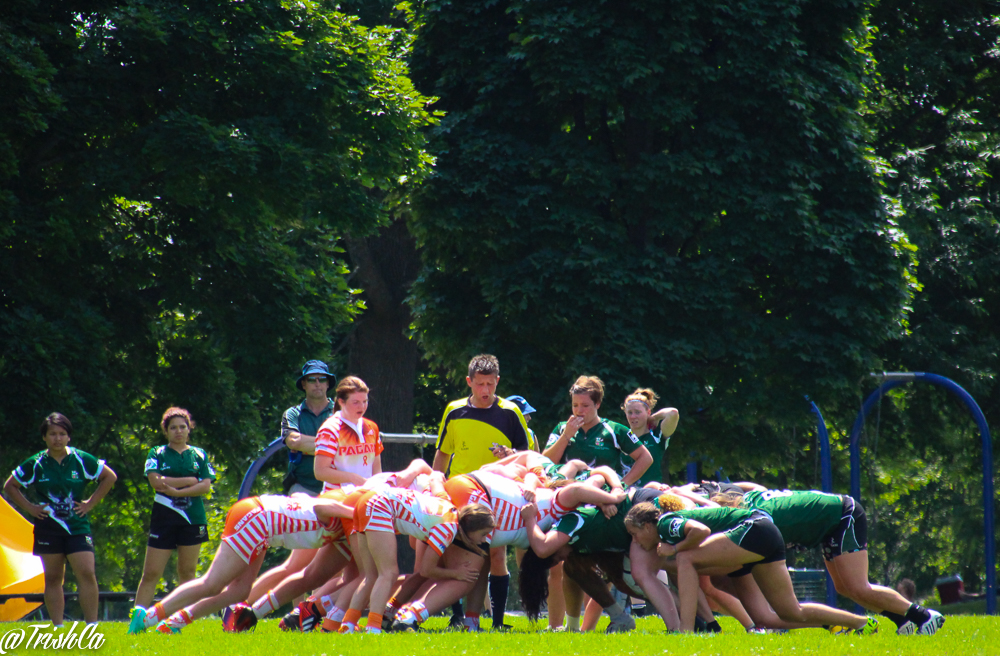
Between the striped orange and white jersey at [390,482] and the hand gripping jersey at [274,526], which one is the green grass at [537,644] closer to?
the hand gripping jersey at [274,526]

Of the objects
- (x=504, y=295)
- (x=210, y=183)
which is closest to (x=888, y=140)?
(x=504, y=295)

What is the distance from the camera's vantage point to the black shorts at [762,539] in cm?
832

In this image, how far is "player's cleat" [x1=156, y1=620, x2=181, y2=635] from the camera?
828cm

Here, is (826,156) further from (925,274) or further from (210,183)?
(210,183)

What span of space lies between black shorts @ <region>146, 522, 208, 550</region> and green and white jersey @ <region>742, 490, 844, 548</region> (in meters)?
5.16

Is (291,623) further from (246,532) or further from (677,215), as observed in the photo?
(677,215)

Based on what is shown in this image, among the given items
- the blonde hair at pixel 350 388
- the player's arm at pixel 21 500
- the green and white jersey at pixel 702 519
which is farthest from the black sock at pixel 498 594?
the player's arm at pixel 21 500

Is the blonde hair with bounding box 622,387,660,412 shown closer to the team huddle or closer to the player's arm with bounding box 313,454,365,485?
the team huddle

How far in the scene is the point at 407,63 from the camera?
18.2 meters

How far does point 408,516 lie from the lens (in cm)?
850

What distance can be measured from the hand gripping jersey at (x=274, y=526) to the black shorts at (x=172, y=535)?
6.58 ft

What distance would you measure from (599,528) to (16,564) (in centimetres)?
495

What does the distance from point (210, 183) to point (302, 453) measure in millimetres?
5629

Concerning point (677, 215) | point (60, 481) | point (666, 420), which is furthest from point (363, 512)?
point (677, 215)
